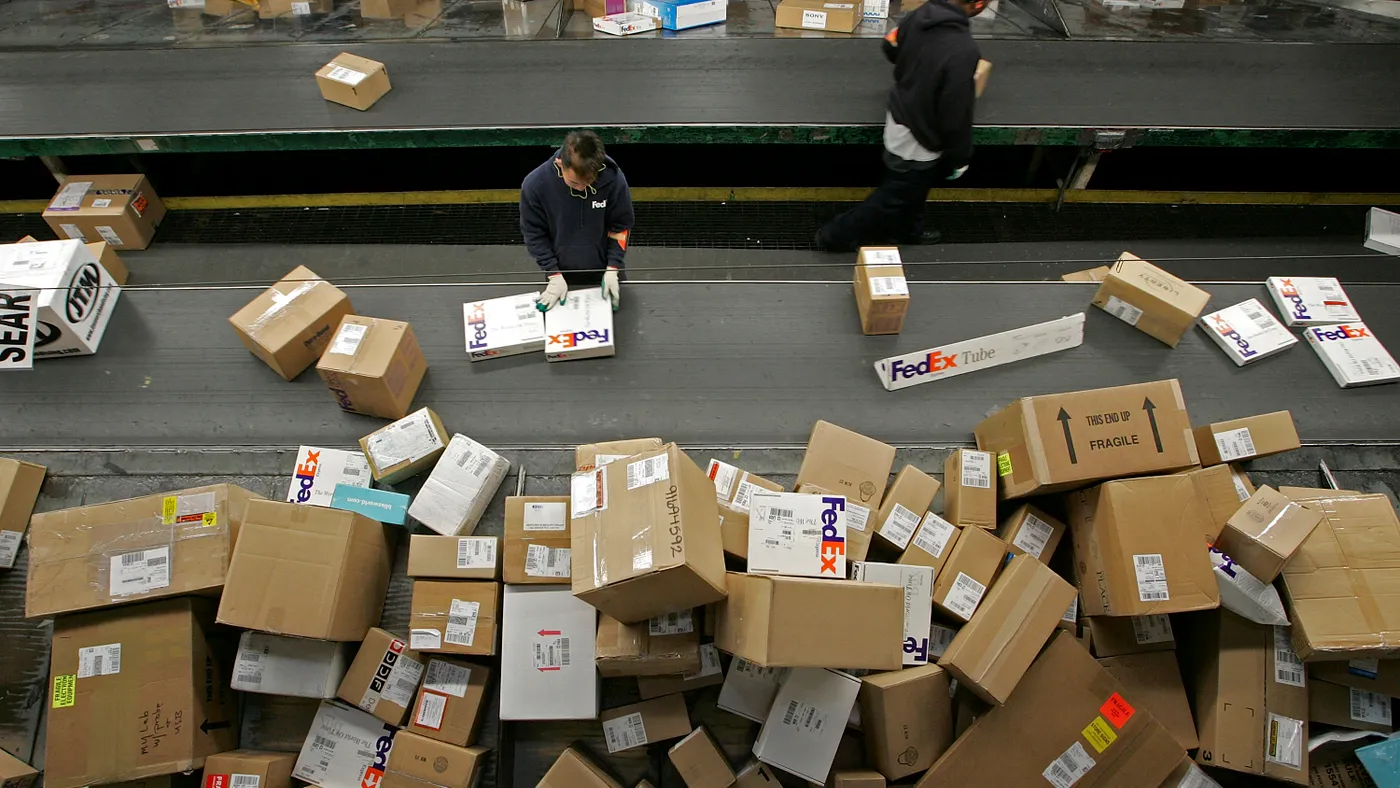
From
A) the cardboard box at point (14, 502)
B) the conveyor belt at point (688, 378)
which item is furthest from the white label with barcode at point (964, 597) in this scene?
the cardboard box at point (14, 502)

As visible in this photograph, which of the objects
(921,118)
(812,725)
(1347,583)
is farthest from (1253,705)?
(921,118)

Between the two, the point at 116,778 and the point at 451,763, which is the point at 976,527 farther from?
the point at 116,778

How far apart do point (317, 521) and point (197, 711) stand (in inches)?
25.8

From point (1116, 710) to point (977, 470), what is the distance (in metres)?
0.80

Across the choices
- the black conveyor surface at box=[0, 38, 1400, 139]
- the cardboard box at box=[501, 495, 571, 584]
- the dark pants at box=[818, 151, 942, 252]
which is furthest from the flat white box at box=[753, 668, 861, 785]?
the black conveyor surface at box=[0, 38, 1400, 139]

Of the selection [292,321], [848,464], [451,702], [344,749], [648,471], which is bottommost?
[344,749]

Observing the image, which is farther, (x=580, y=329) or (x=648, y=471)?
(x=580, y=329)

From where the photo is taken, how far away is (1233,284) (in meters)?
3.23

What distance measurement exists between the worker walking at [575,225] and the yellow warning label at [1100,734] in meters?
2.23

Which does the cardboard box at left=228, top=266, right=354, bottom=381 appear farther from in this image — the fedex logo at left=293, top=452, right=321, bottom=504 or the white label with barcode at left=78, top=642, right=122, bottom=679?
the white label with barcode at left=78, top=642, right=122, bottom=679

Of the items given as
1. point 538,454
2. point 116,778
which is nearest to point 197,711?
point 116,778

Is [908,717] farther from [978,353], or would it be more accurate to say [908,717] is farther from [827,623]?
[978,353]

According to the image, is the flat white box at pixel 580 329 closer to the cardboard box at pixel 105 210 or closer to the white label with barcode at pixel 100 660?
the white label with barcode at pixel 100 660

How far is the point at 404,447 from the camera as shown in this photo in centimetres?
255
